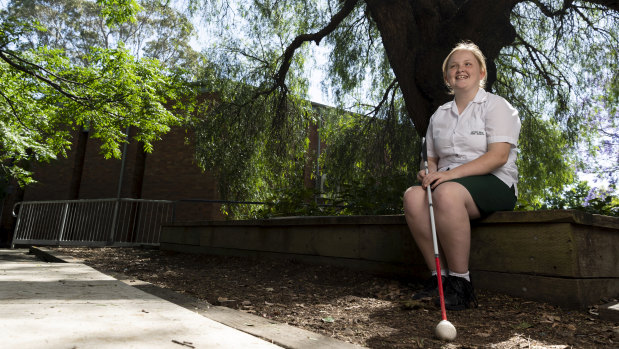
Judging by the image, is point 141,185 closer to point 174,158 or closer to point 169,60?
point 174,158

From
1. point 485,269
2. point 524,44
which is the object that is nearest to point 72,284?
point 485,269

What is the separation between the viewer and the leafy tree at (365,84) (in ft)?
24.8

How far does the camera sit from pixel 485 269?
3035 mm

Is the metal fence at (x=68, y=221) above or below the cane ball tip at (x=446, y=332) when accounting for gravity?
above

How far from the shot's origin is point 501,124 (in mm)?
2639

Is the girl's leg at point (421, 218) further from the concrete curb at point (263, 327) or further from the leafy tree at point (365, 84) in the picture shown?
the leafy tree at point (365, 84)

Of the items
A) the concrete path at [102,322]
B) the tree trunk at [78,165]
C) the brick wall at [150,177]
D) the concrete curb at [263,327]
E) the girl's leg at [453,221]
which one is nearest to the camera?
the concrete path at [102,322]

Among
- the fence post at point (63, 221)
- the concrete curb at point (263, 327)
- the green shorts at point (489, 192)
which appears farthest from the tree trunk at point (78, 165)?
the green shorts at point (489, 192)

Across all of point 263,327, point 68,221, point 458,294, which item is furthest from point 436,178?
point 68,221

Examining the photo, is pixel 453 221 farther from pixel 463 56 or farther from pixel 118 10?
pixel 118 10

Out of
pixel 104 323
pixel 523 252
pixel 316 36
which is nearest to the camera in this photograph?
pixel 104 323

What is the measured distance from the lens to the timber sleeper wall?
2602mm

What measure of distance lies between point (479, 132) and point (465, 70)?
0.45 m

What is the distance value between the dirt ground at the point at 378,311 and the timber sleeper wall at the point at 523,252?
0.11 metres
